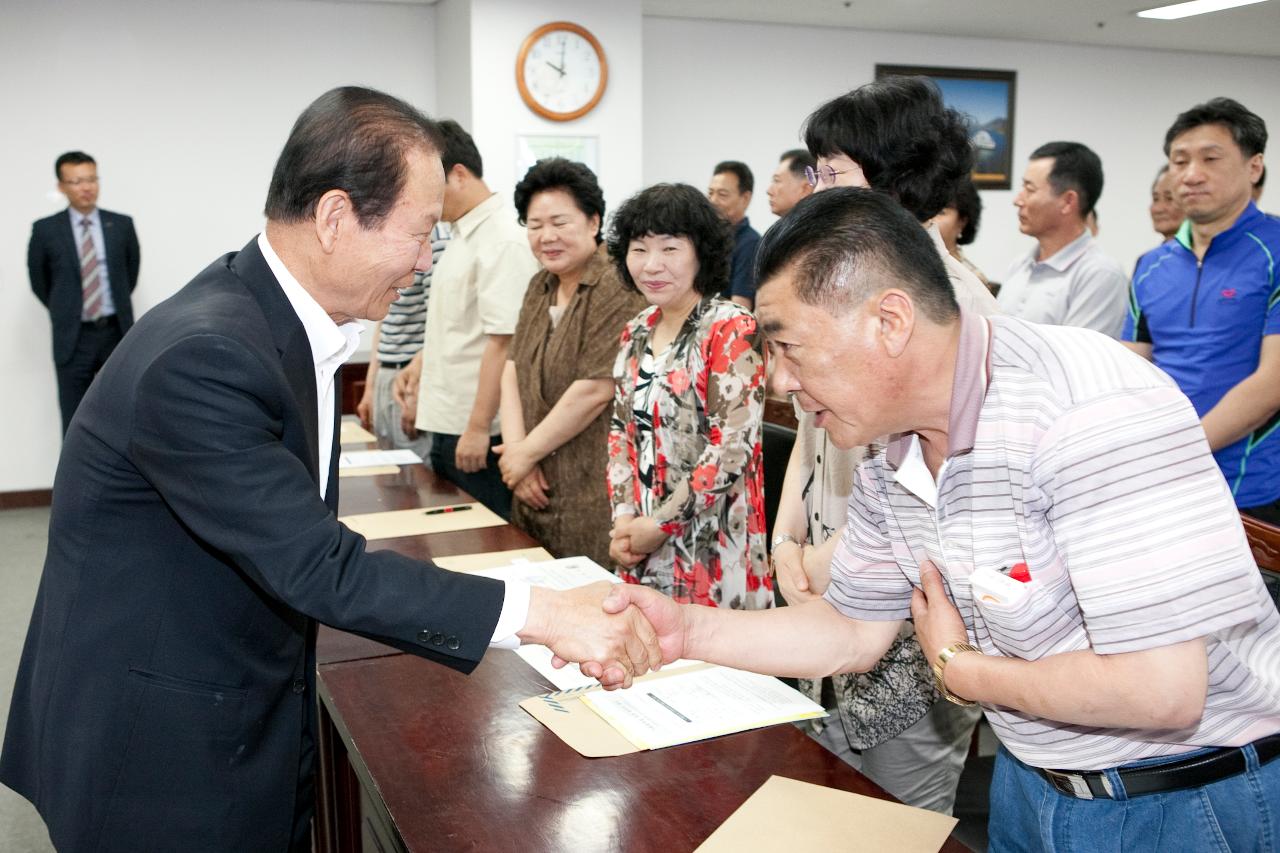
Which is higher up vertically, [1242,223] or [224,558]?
[1242,223]

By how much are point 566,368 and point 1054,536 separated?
2.03m

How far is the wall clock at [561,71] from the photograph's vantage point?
6.53 metres

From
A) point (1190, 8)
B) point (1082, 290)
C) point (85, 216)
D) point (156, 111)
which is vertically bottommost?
point (1082, 290)

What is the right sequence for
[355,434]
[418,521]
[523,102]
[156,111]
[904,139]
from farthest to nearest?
[156,111]
[523,102]
[355,434]
[418,521]
[904,139]

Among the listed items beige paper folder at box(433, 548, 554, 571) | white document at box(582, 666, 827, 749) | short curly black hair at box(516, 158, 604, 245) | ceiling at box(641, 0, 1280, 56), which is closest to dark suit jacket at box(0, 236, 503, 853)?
white document at box(582, 666, 827, 749)

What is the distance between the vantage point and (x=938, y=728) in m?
1.88

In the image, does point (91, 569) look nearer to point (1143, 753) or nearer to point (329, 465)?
point (329, 465)

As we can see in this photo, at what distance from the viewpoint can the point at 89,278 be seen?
6.44m

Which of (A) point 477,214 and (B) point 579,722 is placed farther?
(A) point 477,214

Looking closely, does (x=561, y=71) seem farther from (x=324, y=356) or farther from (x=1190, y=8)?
(x=324, y=356)

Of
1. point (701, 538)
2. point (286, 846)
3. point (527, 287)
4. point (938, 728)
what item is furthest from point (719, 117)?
point (286, 846)

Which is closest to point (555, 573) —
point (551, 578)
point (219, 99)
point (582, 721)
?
point (551, 578)

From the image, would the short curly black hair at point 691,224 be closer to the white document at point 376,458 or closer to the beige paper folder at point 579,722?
the beige paper folder at point 579,722

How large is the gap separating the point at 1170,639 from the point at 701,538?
1.49m
